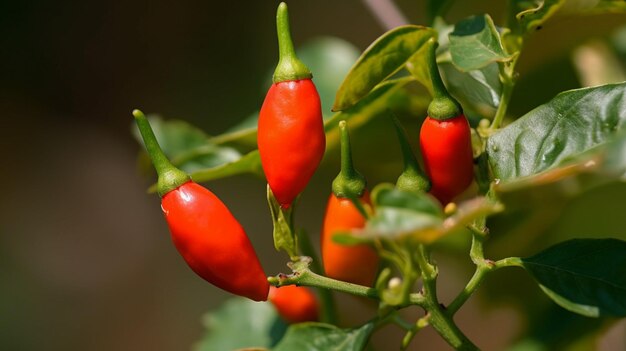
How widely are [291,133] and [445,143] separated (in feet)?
0.61

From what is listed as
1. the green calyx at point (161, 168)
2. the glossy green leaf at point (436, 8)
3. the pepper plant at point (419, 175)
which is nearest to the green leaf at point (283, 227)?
the pepper plant at point (419, 175)

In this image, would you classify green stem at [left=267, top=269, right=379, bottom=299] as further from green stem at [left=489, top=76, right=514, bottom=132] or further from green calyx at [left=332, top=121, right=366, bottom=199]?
green stem at [left=489, top=76, right=514, bottom=132]

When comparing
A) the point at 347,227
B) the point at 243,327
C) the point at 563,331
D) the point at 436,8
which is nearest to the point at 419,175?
the point at 347,227

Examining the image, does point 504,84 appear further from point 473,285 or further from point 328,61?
point 328,61

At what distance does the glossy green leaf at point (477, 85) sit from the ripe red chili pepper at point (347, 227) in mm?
281

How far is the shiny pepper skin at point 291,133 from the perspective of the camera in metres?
1.03

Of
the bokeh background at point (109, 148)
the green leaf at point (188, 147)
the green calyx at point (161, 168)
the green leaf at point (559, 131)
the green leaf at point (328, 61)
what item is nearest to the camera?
the green leaf at point (559, 131)

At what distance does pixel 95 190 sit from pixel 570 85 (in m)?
3.64

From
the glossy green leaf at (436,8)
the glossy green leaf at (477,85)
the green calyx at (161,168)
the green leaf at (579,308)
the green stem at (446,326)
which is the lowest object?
the green leaf at (579,308)

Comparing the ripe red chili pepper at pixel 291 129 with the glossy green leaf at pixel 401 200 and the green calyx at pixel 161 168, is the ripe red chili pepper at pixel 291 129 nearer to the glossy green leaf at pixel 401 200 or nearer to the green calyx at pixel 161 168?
the green calyx at pixel 161 168

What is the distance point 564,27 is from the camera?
5.86ft

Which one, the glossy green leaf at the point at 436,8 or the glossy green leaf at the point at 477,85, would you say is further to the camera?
the glossy green leaf at the point at 436,8

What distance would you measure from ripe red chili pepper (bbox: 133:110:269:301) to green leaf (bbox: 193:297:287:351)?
53cm

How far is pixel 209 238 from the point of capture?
102cm
